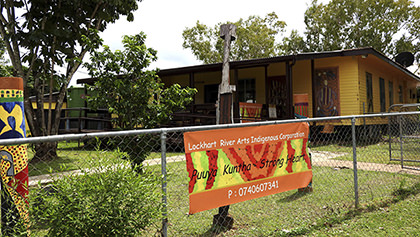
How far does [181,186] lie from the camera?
603 cm

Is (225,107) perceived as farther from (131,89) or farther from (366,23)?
(366,23)

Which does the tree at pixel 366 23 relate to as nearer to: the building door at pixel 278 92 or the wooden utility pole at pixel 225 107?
the building door at pixel 278 92

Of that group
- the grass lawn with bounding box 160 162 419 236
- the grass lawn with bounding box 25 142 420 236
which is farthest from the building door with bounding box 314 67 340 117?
the grass lawn with bounding box 25 142 420 236

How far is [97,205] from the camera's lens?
7.66 ft

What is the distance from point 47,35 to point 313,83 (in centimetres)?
1042

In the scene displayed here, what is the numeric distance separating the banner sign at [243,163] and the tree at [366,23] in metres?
26.9

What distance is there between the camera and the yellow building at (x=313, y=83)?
1312cm

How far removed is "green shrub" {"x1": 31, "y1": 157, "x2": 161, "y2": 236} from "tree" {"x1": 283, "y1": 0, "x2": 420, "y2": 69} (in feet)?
94.8

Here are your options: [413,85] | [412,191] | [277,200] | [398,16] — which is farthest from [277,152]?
[398,16]

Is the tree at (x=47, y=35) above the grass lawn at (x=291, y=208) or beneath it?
above

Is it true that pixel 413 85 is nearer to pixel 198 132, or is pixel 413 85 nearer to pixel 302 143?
pixel 302 143

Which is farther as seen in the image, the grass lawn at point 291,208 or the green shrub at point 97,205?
the grass lawn at point 291,208

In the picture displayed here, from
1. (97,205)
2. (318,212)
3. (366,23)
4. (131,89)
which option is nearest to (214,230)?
(318,212)

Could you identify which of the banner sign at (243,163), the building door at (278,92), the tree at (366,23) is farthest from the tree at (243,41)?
the banner sign at (243,163)
